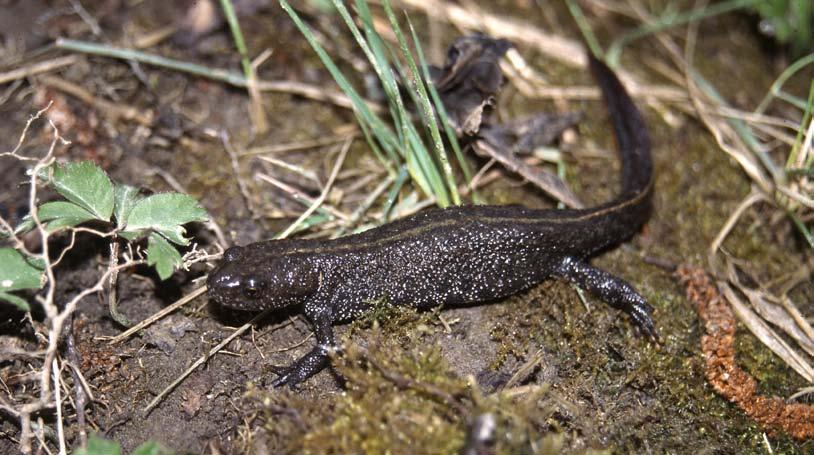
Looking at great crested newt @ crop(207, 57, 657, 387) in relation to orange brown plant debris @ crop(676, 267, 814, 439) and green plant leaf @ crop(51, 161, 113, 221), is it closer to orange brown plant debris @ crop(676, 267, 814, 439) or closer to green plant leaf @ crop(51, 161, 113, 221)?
orange brown plant debris @ crop(676, 267, 814, 439)

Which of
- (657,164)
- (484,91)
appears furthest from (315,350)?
(657,164)

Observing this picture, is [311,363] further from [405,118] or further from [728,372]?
[728,372]

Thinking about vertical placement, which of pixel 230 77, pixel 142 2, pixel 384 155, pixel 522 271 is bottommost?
pixel 522 271

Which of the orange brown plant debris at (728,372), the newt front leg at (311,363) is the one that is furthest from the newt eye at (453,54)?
the orange brown plant debris at (728,372)

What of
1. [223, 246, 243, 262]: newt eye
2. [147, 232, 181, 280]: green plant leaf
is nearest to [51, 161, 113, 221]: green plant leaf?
[147, 232, 181, 280]: green plant leaf

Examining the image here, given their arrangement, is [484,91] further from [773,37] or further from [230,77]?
[773,37]

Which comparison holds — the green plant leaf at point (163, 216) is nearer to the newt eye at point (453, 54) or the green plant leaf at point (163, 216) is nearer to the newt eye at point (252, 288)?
the newt eye at point (252, 288)

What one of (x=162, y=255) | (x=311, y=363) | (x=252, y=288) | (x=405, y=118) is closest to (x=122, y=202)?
(x=162, y=255)
